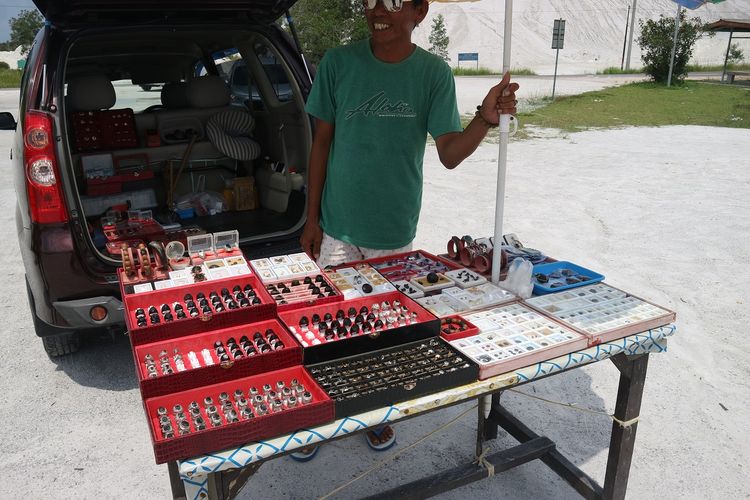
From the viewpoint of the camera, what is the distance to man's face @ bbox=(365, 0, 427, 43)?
2.27 meters

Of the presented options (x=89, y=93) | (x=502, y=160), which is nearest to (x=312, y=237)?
(x=502, y=160)

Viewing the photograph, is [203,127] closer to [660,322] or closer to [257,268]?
[257,268]

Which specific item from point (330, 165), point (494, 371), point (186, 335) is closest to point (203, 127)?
point (330, 165)

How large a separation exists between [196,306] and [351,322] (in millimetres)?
517

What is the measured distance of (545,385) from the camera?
3.40 m

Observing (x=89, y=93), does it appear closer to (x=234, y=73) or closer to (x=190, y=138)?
(x=190, y=138)

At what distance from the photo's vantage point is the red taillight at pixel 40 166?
114 inches

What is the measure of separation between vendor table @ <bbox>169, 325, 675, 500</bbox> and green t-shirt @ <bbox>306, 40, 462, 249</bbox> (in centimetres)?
92

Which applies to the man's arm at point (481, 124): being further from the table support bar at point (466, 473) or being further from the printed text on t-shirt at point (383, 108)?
the table support bar at point (466, 473)

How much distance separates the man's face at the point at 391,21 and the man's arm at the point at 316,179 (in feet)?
1.61

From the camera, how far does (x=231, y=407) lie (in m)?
1.60

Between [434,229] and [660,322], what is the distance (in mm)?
3949

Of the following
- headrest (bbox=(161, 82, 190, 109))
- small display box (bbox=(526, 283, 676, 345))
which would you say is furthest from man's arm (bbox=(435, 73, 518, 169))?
headrest (bbox=(161, 82, 190, 109))

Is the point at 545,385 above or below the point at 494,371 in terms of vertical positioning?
below
